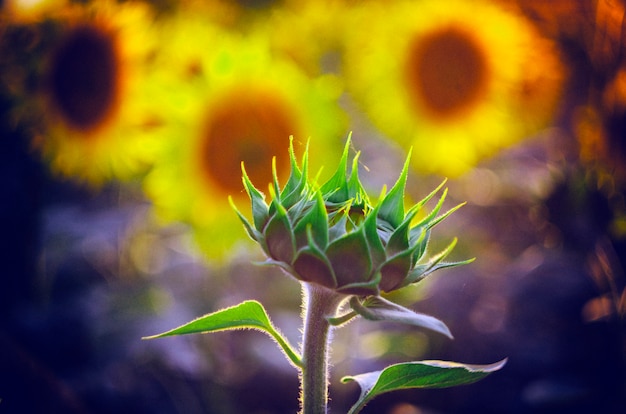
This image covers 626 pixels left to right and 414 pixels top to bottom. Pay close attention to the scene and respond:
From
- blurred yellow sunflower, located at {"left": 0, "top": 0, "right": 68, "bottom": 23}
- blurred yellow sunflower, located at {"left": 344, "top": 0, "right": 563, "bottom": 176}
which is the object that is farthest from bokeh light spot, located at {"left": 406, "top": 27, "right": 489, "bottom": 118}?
blurred yellow sunflower, located at {"left": 0, "top": 0, "right": 68, "bottom": 23}

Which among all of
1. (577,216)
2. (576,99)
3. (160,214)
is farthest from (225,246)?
(576,99)

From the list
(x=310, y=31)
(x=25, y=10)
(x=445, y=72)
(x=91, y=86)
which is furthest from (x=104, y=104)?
(x=445, y=72)

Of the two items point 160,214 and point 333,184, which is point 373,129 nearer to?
point 160,214

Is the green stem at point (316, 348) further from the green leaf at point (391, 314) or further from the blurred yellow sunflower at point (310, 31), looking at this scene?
the blurred yellow sunflower at point (310, 31)

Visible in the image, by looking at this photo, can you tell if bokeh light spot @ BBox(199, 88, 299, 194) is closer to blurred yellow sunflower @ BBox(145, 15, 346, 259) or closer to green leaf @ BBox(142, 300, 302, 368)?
blurred yellow sunflower @ BBox(145, 15, 346, 259)

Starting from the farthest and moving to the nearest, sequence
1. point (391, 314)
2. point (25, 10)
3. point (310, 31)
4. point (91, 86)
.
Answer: point (310, 31)
point (91, 86)
point (25, 10)
point (391, 314)

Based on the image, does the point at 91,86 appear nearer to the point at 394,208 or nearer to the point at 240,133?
the point at 240,133
